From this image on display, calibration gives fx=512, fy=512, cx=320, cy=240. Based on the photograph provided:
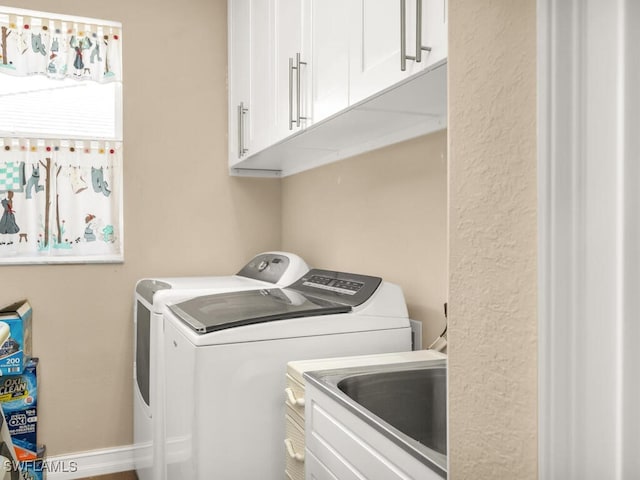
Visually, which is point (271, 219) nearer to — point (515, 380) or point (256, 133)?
point (256, 133)

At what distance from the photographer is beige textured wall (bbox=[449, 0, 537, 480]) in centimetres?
48

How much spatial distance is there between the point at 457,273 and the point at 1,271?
261 cm

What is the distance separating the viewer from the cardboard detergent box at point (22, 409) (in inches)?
94.8

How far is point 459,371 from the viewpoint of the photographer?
587mm

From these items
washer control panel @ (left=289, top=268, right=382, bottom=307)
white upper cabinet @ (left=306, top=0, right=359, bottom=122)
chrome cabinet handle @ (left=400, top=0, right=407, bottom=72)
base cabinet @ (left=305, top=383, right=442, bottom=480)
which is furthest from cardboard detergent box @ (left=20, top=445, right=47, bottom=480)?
chrome cabinet handle @ (left=400, top=0, right=407, bottom=72)

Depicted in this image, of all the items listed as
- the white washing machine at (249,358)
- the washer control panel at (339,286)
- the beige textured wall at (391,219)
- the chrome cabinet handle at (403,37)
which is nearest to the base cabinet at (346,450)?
the white washing machine at (249,358)

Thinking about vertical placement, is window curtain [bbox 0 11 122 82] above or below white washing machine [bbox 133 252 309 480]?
above

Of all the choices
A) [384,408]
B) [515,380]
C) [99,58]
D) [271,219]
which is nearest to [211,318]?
[384,408]

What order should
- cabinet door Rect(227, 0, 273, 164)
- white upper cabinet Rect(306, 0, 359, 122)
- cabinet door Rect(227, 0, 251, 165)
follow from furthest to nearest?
cabinet door Rect(227, 0, 251, 165) → cabinet door Rect(227, 0, 273, 164) → white upper cabinet Rect(306, 0, 359, 122)

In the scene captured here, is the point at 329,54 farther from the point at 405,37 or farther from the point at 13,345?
the point at 13,345

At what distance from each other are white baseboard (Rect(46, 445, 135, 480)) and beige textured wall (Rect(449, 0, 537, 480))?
259cm

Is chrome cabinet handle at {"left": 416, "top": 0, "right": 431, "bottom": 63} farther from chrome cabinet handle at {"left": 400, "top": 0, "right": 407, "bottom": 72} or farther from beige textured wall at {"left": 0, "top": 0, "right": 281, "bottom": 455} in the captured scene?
beige textured wall at {"left": 0, "top": 0, "right": 281, "bottom": 455}

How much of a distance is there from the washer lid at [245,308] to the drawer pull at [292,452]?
0.36 meters

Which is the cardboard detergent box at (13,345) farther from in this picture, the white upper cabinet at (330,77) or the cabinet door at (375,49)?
the cabinet door at (375,49)
